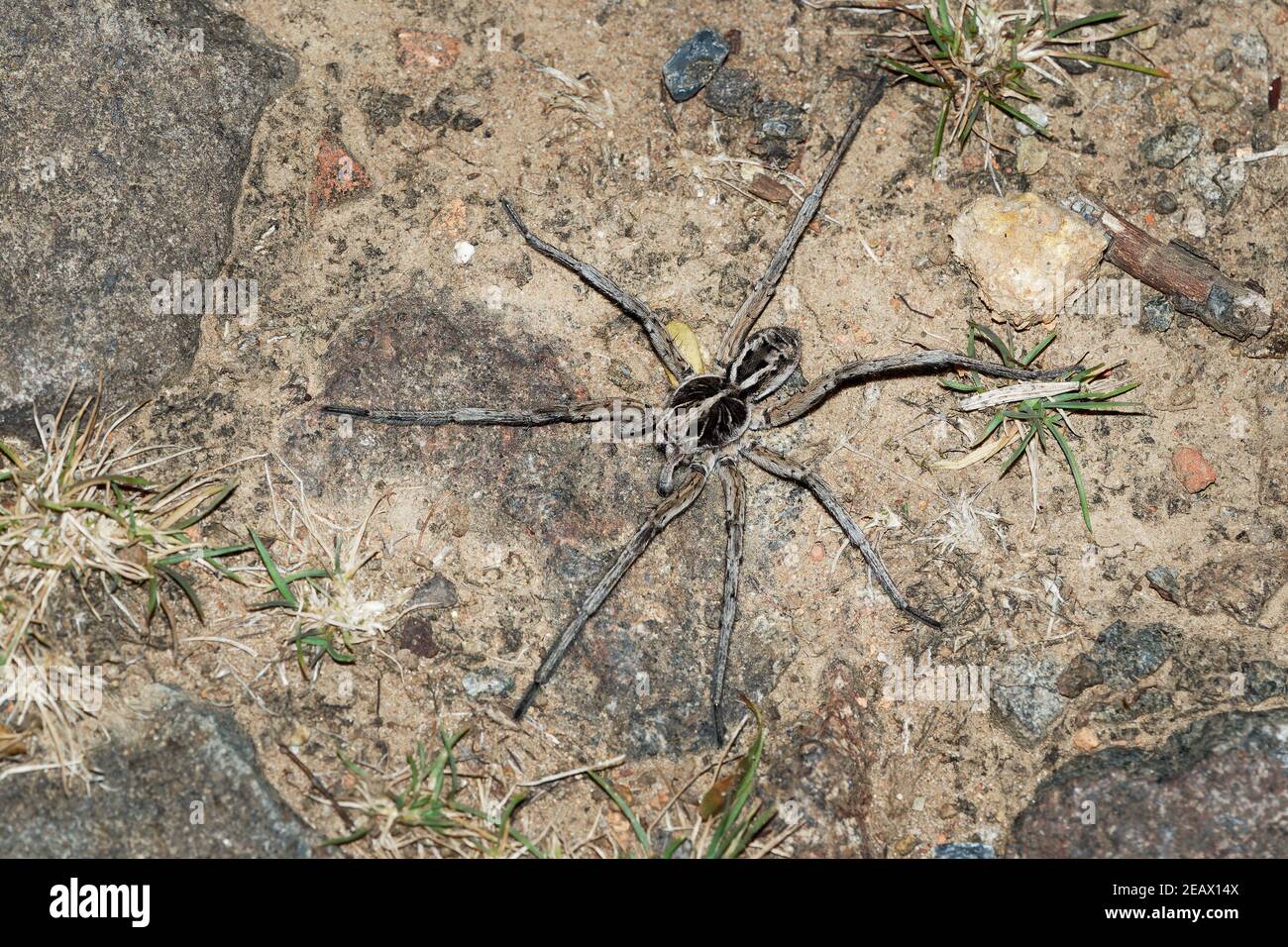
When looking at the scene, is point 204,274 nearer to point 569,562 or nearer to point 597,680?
point 569,562

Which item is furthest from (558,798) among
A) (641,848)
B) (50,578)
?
(50,578)

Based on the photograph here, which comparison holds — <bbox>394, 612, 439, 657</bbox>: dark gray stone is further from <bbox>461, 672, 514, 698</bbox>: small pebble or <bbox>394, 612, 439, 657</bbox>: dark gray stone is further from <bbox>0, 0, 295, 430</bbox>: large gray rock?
<bbox>0, 0, 295, 430</bbox>: large gray rock

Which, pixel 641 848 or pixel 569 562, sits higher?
pixel 569 562

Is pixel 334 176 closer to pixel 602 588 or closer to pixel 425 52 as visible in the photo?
pixel 425 52
